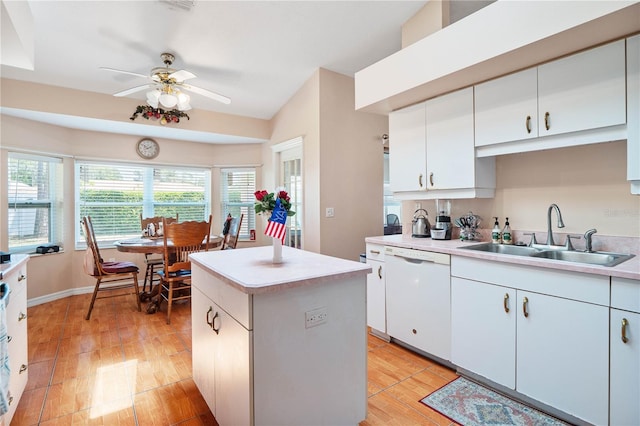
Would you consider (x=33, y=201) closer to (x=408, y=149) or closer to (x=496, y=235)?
(x=408, y=149)

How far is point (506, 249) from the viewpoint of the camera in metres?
2.41

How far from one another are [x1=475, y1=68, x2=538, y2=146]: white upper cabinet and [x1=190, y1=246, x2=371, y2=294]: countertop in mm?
1447

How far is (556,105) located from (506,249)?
105 cm

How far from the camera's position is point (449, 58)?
7.23ft

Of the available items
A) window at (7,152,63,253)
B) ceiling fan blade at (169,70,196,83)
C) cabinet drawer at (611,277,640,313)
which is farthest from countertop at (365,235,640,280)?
window at (7,152,63,253)

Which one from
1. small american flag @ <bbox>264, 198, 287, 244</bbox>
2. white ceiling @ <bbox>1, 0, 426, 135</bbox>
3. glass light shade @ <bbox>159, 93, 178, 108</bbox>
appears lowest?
small american flag @ <bbox>264, 198, 287, 244</bbox>

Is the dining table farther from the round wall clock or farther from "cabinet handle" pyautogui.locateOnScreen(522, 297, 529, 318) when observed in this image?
"cabinet handle" pyautogui.locateOnScreen(522, 297, 529, 318)

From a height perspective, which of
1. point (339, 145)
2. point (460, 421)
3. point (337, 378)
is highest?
point (339, 145)

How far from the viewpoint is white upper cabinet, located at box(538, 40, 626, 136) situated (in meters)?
1.74

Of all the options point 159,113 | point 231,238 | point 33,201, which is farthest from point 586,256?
point 33,201

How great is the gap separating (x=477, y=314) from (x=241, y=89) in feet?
12.5

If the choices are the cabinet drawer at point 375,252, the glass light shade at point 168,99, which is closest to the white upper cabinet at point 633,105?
the cabinet drawer at point 375,252

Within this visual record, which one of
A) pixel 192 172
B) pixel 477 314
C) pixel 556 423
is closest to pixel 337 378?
pixel 477 314

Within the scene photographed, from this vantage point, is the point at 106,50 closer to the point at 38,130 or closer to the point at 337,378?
the point at 38,130
